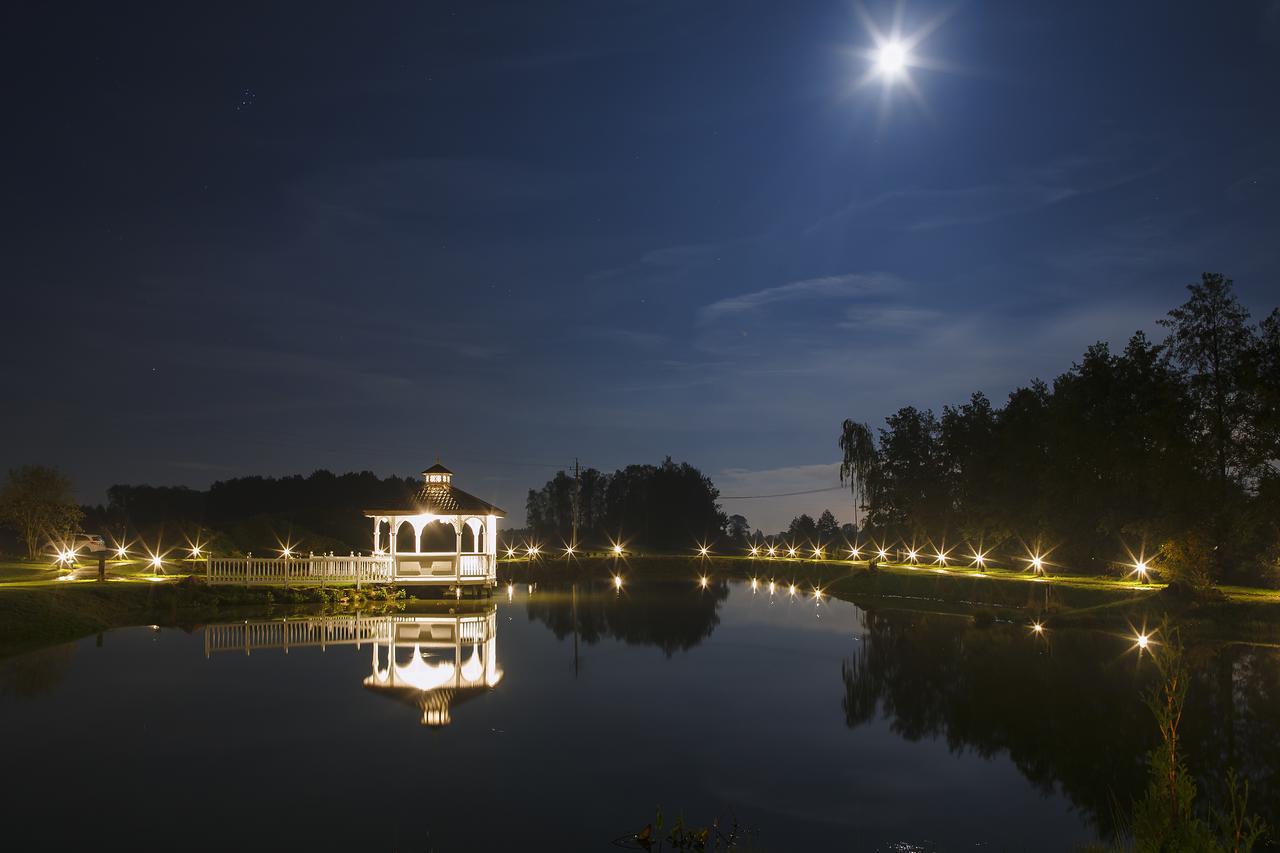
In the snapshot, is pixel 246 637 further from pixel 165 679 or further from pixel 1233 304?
pixel 1233 304

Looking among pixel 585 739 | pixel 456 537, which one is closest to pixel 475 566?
pixel 456 537

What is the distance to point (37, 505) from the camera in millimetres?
50969

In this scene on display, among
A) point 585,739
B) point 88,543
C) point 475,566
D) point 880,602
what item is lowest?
point 880,602

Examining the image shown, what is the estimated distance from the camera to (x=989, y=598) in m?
39.3

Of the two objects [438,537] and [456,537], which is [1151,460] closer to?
[456,537]

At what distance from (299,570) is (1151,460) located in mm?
34874

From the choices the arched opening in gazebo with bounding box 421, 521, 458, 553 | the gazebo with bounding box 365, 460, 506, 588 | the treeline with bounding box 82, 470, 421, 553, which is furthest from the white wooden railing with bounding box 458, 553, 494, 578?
the arched opening in gazebo with bounding box 421, 521, 458, 553

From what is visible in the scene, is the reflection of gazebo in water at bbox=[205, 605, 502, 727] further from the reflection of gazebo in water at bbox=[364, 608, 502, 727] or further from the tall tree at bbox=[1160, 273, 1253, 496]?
the tall tree at bbox=[1160, 273, 1253, 496]

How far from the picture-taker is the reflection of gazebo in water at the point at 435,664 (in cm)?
1730

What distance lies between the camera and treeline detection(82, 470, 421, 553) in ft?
188

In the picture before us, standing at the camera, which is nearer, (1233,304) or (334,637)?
(334,637)

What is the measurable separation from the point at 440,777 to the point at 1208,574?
97.0 ft

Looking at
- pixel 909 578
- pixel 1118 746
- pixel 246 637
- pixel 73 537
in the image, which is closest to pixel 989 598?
pixel 909 578

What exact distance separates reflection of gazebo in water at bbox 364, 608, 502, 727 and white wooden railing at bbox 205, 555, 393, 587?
7.36 metres
